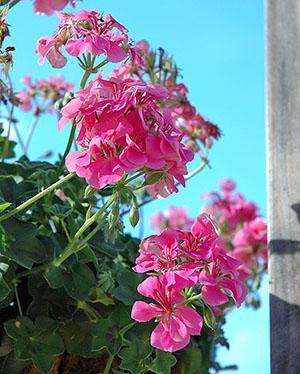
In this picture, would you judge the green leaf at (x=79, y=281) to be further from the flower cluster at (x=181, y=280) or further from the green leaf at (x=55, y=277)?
the flower cluster at (x=181, y=280)

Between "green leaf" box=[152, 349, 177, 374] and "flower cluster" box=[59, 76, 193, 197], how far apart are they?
0.88 feet

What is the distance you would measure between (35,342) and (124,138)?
0.37 metres

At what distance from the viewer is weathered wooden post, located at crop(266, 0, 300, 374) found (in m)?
1.27

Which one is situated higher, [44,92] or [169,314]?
[44,92]

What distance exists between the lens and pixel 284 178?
1.37 metres

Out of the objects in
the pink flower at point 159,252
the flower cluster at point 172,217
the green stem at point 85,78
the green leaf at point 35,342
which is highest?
the flower cluster at point 172,217

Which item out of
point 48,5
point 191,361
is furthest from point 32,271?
point 48,5

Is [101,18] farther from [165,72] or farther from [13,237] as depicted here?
[165,72]

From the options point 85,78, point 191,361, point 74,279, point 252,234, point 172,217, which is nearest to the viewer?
point 85,78

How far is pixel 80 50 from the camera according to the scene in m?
1.06

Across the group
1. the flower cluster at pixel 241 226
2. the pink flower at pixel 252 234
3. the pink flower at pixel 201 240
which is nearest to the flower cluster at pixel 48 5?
the pink flower at pixel 201 240

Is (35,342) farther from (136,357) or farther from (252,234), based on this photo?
(252,234)

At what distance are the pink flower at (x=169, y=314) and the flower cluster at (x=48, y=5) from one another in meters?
0.51

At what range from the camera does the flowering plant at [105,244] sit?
0.98m
